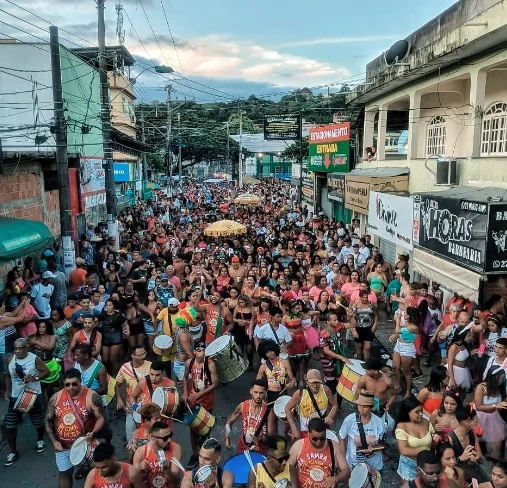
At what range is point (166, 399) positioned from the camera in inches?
211

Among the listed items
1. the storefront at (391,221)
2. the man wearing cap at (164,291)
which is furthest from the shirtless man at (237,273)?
the storefront at (391,221)

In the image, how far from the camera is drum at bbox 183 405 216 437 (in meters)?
5.75

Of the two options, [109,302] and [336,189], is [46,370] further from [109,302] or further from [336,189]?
[336,189]

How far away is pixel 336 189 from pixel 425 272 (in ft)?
41.5

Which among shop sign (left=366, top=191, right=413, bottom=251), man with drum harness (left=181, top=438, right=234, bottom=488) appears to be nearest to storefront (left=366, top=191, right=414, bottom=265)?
shop sign (left=366, top=191, right=413, bottom=251)

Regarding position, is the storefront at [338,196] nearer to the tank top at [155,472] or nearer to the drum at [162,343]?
the drum at [162,343]

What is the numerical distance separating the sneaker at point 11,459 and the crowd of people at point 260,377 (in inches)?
1.1

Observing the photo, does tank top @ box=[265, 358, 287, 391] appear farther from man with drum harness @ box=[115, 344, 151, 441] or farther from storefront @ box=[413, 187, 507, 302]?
storefront @ box=[413, 187, 507, 302]

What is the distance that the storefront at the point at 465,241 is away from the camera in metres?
8.02

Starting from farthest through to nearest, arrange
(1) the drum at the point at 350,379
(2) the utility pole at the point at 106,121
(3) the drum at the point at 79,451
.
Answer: (2) the utility pole at the point at 106,121, (1) the drum at the point at 350,379, (3) the drum at the point at 79,451

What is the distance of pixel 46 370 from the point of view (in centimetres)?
629

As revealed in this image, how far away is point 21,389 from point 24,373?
0.59ft

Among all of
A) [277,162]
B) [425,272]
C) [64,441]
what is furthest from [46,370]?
[277,162]

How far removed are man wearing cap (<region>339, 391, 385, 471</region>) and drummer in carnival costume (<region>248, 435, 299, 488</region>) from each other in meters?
0.80
